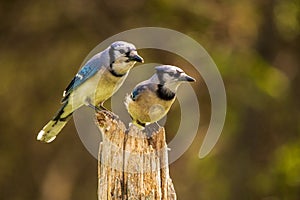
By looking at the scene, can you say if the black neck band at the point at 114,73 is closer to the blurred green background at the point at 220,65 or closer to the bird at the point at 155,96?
the bird at the point at 155,96

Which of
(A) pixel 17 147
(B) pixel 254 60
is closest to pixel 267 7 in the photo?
(B) pixel 254 60

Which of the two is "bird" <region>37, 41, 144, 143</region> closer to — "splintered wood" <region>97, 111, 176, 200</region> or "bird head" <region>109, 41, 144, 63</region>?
"bird head" <region>109, 41, 144, 63</region>

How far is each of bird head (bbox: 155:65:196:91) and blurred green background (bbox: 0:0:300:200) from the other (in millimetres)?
3957

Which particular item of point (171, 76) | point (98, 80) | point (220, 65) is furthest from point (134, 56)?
point (220, 65)

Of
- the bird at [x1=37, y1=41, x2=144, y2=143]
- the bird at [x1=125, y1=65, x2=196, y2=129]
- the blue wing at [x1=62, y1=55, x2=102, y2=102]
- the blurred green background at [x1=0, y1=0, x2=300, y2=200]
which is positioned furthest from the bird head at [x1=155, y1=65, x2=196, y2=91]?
the blurred green background at [x1=0, y1=0, x2=300, y2=200]

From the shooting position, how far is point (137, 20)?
8.28 m

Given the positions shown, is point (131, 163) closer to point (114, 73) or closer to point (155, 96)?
point (155, 96)

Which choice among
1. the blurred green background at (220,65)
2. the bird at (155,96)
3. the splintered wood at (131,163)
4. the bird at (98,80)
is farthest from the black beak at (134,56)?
the blurred green background at (220,65)

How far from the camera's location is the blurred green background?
814 centimetres

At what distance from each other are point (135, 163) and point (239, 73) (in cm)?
436

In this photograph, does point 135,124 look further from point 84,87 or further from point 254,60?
point 254,60

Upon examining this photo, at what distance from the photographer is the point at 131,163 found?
12.4 feet

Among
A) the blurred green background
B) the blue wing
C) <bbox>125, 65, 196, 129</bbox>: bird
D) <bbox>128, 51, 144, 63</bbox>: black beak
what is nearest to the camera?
<bbox>128, 51, 144, 63</bbox>: black beak

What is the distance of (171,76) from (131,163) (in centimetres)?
43
